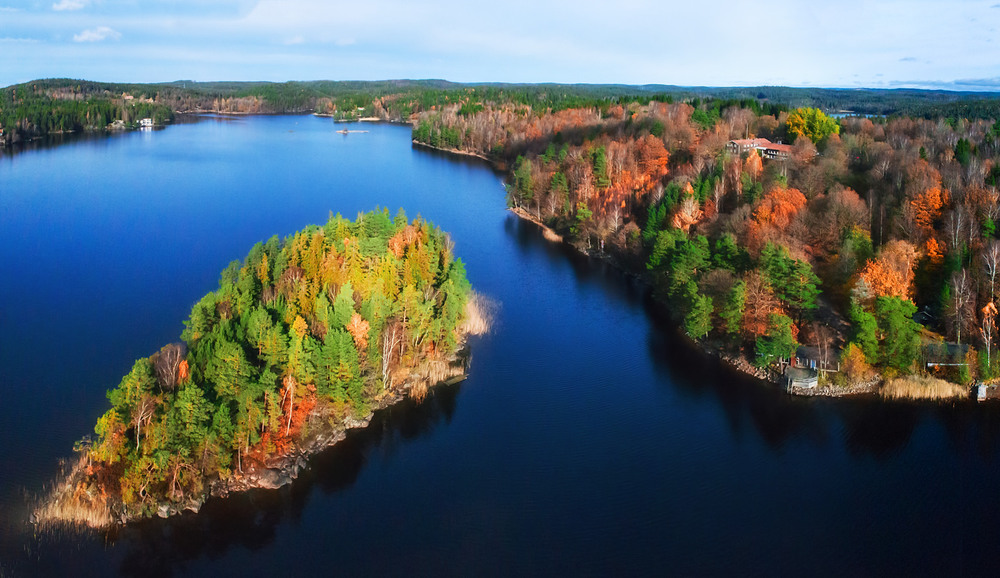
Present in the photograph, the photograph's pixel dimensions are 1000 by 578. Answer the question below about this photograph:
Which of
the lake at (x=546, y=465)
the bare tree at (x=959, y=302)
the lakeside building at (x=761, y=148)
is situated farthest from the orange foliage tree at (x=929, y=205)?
the lakeside building at (x=761, y=148)

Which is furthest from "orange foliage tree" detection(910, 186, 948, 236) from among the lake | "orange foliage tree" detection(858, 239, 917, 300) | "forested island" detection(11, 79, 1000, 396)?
the lake

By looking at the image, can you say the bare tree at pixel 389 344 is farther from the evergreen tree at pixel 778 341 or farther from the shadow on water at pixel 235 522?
the evergreen tree at pixel 778 341

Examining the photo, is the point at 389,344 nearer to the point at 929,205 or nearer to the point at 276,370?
the point at 276,370

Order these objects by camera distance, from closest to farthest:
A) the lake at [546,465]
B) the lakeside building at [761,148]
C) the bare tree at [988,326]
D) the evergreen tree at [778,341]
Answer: the lake at [546,465] < the bare tree at [988,326] < the evergreen tree at [778,341] < the lakeside building at [761,148]

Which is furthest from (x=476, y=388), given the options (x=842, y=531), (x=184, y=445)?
(x=842, y=531)

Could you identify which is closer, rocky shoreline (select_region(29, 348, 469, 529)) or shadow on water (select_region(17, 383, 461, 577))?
shadow on water (select_region(17, 383, 461, 577))

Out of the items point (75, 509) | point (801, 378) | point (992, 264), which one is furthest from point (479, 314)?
point (992, 264)

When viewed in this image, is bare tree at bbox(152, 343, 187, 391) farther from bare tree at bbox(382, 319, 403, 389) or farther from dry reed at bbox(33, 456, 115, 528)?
bare tree at bbox(382, 319, 403, 389)
